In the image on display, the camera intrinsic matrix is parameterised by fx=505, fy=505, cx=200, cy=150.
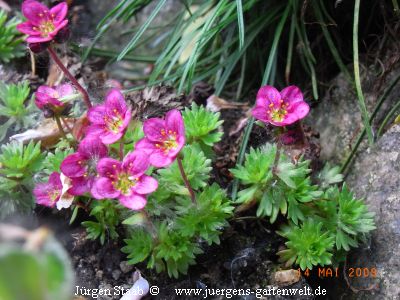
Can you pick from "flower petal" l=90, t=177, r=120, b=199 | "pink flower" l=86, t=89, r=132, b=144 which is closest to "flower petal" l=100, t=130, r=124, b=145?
"pink flower" l=86, t=89, r=132, b=144

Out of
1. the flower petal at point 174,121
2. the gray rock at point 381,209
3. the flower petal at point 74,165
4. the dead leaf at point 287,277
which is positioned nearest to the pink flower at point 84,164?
the flower petal at point 74,165

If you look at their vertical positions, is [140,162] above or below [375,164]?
→ above

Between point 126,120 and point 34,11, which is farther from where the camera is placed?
point 34,11

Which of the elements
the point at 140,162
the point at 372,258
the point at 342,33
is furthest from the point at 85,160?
the point at 342,33

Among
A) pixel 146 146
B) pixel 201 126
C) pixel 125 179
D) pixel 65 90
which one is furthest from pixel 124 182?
pixel 65 90

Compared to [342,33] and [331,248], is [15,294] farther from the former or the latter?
[342,33]

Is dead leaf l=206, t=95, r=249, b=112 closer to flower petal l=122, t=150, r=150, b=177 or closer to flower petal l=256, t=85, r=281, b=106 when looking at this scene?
flower petal l=256, t=85, r=281, b=106

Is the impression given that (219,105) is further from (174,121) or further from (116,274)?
(116,274)
